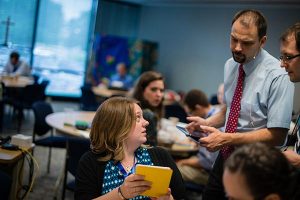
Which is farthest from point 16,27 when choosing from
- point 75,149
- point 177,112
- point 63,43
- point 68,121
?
point 75,149

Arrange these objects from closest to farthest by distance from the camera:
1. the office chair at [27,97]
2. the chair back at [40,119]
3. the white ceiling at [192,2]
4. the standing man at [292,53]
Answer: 1. the standing man at [292,53]
2. the chair back at [40,119]
3. the office chair at [27,97]
4. the white ceiling at [192,2]

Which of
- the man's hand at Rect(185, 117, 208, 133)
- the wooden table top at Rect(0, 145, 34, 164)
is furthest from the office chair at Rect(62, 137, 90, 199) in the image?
the man's hand at Rect(185, 117, 208, 133)

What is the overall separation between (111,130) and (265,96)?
3.00 feet

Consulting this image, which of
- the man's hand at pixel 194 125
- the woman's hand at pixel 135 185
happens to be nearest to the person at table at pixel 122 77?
the man's hand at pixel 194 125

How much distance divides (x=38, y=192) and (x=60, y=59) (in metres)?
7.19

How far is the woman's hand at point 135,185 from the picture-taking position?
192 centimetres

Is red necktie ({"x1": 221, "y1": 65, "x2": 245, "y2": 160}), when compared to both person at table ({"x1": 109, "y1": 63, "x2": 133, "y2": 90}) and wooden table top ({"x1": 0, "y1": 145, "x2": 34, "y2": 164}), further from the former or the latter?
person at table ({"x1": 109, "y1": 63, "x2": 133, "y2": 90})

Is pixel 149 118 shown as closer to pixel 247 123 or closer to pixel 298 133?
pixel 247 123

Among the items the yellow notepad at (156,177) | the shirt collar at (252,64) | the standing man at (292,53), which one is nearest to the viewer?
the yellow notepad at (156,177)

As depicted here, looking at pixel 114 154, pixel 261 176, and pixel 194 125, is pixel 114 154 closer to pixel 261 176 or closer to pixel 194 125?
pixel 194 125

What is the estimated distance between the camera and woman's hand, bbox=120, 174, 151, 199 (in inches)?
75.4

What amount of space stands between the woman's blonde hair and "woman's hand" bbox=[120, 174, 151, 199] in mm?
375

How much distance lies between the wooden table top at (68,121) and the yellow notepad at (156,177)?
210 cm

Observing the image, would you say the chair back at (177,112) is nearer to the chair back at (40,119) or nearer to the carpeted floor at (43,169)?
the carpeted floor at (43,169)
